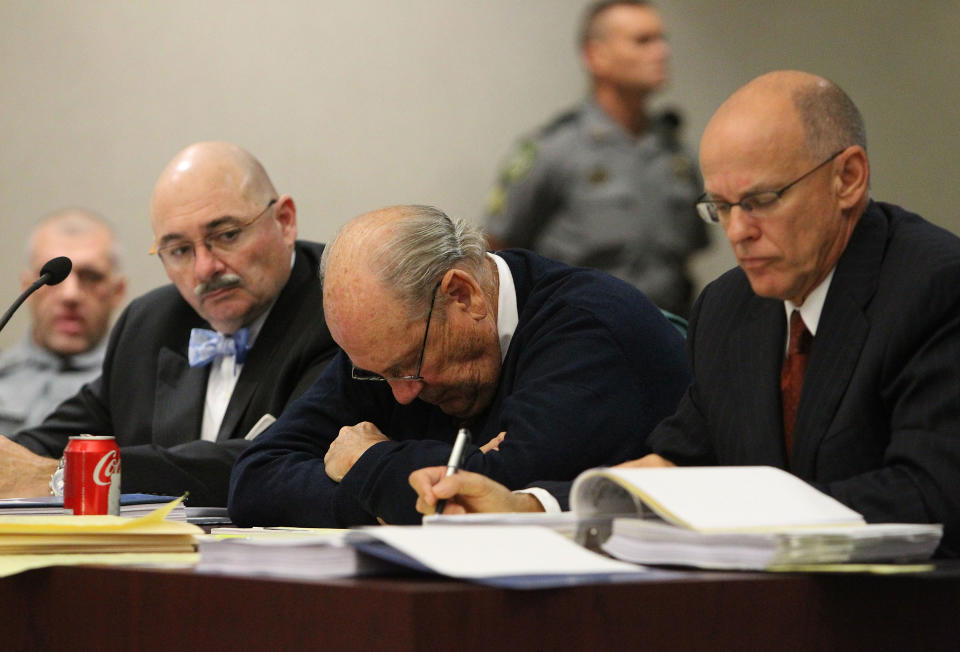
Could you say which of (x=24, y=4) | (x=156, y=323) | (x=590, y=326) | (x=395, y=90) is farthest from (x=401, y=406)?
(x=24, y=4)

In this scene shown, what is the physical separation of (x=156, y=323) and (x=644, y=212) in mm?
2045

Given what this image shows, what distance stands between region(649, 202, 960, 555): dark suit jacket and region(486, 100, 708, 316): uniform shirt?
106 inches

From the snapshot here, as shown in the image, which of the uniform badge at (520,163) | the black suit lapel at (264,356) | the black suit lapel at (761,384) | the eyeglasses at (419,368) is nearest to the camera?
the black suit lapel at (761,384)

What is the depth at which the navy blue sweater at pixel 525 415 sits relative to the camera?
2168mm

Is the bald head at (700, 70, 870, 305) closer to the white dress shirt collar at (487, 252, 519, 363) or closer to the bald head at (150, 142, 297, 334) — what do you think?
the white dress shirt collar at (487, 252, 519, 363)

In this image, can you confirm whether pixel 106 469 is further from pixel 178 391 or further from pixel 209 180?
pixel 209 180

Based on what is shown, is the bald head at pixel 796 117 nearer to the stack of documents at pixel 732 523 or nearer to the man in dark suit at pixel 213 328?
the stack of documents at pixel 732 523

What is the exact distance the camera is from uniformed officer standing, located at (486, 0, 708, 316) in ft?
16.0

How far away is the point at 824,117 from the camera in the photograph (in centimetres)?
200

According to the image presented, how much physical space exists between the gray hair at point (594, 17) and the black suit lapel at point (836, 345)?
3610 millimetres

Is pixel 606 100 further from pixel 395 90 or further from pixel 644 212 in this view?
pixel 395 90

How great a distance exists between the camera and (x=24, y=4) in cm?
550

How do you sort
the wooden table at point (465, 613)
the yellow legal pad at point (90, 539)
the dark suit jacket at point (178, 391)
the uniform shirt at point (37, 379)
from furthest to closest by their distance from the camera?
the uniform shirt at point (37, 379)
the dark suit jacket at point (178, 391)
the yellow legal pad at point (90, 539)
the wooden table at point (465, 613)

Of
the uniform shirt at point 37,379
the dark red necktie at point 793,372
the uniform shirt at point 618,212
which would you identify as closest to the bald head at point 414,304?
the dark red necktie at point 793,372
